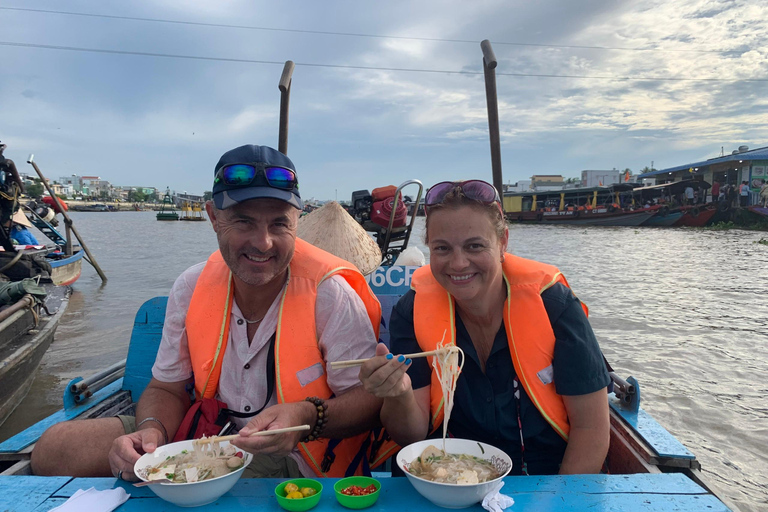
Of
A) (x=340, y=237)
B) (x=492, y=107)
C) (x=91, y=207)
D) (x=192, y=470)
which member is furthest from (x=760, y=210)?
(x=91, y=207)

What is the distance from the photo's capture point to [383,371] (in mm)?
1715

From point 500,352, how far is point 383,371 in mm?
712

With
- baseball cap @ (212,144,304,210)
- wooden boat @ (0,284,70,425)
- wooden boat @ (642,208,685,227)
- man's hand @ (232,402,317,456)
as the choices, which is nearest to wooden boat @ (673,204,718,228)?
wooden boat @ (642,208,685,227)

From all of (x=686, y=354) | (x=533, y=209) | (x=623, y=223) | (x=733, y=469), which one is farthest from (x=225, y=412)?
(x=533, y=209)

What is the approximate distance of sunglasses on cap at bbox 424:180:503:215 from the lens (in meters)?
2.08

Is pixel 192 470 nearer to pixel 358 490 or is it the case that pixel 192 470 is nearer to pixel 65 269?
pixel 358 490

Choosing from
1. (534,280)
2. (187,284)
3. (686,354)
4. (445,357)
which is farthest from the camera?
(686,354)

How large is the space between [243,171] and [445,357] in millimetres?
1203

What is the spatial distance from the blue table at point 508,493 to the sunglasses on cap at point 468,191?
A: 110 centimetres

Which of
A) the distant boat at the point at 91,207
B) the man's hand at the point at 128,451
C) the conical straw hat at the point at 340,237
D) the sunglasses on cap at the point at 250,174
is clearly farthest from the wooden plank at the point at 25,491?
the distant boat at the point at 91,207

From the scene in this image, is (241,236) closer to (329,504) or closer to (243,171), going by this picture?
(243,171)

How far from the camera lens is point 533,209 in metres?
45.8

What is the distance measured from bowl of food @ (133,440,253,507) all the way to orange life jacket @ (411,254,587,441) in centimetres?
93

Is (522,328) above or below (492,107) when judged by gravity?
below
